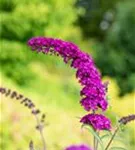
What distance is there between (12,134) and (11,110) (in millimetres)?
461

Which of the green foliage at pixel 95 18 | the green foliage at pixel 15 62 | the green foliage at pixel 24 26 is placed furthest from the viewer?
the green foliage at pixel 95 18

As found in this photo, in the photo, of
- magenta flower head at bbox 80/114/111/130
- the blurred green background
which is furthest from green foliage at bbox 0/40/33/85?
magenta flower head at bbox 80/114/111/130

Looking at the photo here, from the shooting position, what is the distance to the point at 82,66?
2123mm

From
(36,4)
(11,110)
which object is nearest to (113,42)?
(36,4)

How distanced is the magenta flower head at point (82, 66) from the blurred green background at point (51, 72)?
461 cm

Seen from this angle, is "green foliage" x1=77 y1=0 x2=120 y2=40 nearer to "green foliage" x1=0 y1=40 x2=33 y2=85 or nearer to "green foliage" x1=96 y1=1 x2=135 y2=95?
"green foliage" x1=96 y1=1 x2=135 y2=95

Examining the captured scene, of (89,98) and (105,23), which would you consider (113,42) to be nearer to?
(105,23)

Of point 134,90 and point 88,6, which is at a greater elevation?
point 88,6

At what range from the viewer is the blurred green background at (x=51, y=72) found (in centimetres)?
729

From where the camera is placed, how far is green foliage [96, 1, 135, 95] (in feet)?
52.9

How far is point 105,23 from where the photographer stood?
2388 centimetres

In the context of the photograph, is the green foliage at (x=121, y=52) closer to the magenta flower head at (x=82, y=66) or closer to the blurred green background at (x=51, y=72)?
the blurred green background at (x=51, y=72)

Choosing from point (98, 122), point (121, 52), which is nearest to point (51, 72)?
point (121, 52)

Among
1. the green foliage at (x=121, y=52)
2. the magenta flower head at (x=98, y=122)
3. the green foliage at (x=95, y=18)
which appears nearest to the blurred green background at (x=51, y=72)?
the green foliage at (x=121, y=52)
